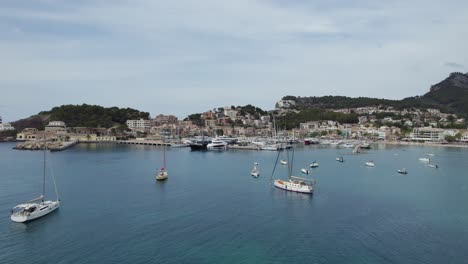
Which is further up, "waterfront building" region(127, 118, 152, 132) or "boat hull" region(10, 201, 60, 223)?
"waterfront building" region(127, 118, 152, 132)

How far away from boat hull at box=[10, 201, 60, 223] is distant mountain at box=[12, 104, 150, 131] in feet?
283

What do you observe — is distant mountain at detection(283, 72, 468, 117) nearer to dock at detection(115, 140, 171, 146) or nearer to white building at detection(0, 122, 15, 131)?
dock at detection(115, 140, 171, 146)

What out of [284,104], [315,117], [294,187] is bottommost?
[294,187]

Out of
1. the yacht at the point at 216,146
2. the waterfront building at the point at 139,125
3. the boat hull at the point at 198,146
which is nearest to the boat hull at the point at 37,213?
the boat hull at the point at 198,146

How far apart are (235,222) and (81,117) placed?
9706cm

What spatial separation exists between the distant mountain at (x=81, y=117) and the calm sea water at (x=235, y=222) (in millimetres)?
74983

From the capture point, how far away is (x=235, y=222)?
18719mm

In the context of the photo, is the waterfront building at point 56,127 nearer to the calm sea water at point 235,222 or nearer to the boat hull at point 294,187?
the calm sea water at point 235,222

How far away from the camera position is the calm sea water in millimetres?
14703

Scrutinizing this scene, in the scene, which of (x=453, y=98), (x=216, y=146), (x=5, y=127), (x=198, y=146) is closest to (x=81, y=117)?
(x=5, y=127)

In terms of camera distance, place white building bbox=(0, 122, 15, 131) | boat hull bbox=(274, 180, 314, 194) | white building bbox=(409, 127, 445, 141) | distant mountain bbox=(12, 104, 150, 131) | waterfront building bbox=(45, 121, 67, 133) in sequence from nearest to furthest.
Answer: boat hull bbox=(274, 180, 314, 194) → waterfront building bbox=(45, 121, 67, 133) → white building bbox=(409, 127, 445, 141) → distant mountain bbox=(12, 104, 150, 131) → white building bbox=(0, 122, 15, 131)

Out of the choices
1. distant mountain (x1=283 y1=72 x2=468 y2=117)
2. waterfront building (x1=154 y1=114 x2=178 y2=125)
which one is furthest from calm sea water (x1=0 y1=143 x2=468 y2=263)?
distant mountain (x1=283 y1=72 x2=468 y2=117)

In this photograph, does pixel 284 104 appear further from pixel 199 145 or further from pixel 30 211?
pixel 30 211

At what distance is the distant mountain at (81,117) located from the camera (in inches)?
4087
